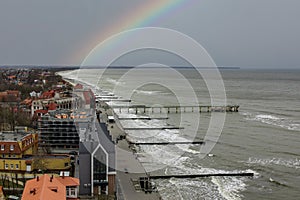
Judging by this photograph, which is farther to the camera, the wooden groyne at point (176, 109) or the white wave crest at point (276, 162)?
the wooden groyne at point (176, 109)

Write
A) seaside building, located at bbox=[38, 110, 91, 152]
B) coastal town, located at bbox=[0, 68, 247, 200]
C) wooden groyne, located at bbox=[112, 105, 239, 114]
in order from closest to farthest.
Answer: coastal town, located at bbox=[0, 68, 247, 200] < seaside building, located at bbox=[38, 110, 91, 152] < wooden groyne, located at bbox=[112, 105, 239, 114]

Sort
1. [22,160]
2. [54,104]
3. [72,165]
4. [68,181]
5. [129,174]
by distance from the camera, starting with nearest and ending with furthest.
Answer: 1. [68,181]
2. [22,160]
3. [72,165]
4. [129,174]
5. [54,104]

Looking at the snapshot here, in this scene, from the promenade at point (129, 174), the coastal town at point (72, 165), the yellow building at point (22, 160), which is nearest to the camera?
the coastal town at point (72, 165)

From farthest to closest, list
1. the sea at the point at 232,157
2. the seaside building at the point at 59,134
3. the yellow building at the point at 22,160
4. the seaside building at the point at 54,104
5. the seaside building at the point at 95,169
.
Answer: the seaside building at the point at 54,104
the seaside building at the point at 59,134
the sea at the point at 232,157
the yellow building at the point at 22,160
the seaside building at the point at 95,169

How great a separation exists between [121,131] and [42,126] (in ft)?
33.0

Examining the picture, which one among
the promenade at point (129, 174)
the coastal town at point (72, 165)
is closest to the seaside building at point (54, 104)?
the coastal town at point (72, 165)

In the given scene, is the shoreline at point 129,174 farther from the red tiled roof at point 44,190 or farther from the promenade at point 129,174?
the red tiled roof at point 44,190

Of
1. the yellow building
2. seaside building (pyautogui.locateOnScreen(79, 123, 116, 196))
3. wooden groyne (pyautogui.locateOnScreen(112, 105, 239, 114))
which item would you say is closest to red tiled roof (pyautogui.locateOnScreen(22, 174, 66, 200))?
seaside building (pyautogui.locateOnScreen(79, 123, 116, 196))

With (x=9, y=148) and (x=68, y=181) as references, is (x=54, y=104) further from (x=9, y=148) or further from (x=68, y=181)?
(x=68, y=181)

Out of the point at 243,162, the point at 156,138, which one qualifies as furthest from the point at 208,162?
the point at 156,138

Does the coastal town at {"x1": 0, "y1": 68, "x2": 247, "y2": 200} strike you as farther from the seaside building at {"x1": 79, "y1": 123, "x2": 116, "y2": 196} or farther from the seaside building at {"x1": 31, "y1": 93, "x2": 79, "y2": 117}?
the seaside building at {"x1": 31, "y1": 93, "x2": 79, "y2": 117}

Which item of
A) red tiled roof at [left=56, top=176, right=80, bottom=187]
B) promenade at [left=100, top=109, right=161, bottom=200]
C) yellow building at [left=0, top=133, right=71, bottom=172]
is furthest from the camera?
yellow building at [left=0, top=133, right=71, bottom=172]

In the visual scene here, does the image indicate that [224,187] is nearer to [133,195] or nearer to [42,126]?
[133,195]

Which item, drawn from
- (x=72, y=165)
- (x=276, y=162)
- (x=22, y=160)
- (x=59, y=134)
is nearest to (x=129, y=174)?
(x=72, y=165)
